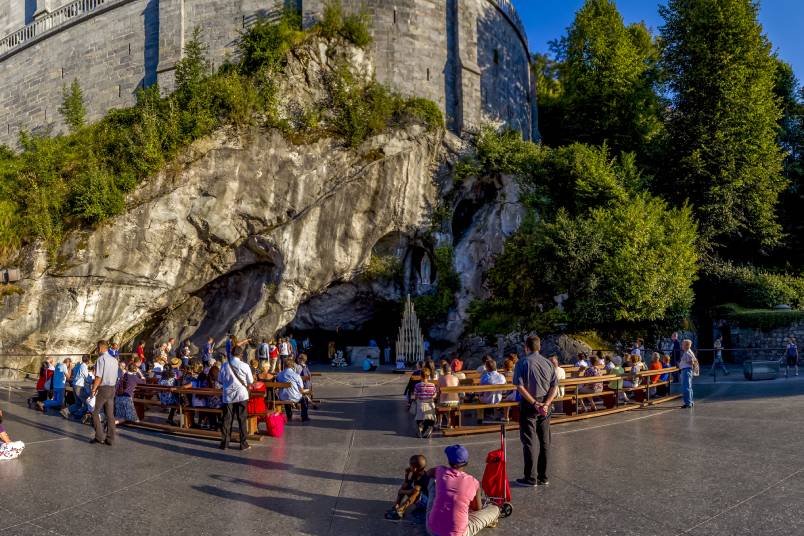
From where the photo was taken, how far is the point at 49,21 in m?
32.0

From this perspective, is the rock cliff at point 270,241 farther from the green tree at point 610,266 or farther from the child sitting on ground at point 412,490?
the child sitting on ground at point 412,490

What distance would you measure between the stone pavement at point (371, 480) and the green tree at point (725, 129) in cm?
1857

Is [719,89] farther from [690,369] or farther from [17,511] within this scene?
[17,511]

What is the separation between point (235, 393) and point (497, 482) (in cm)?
458

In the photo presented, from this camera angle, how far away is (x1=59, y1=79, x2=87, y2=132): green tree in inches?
1131

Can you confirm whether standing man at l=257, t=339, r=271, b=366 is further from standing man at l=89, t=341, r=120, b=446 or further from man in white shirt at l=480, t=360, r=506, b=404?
man in white shirt at l=480, t=360, r=506, b=404

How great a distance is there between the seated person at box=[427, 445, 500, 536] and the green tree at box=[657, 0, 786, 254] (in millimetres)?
25570

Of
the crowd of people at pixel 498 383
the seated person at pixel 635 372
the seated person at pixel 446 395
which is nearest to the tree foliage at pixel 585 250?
the crowd of people at pixel 498 383

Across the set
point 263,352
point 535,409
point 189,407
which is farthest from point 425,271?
point 535,409

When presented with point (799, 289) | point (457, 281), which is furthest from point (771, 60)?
point (457, 281)

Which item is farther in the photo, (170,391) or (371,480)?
(170,391)

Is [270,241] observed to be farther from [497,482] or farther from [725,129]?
[725,129]

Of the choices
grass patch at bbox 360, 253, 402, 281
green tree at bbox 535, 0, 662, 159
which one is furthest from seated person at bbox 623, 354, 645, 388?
green tree at bbox 535, 0, 662, 159

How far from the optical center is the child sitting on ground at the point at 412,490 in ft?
20.0
